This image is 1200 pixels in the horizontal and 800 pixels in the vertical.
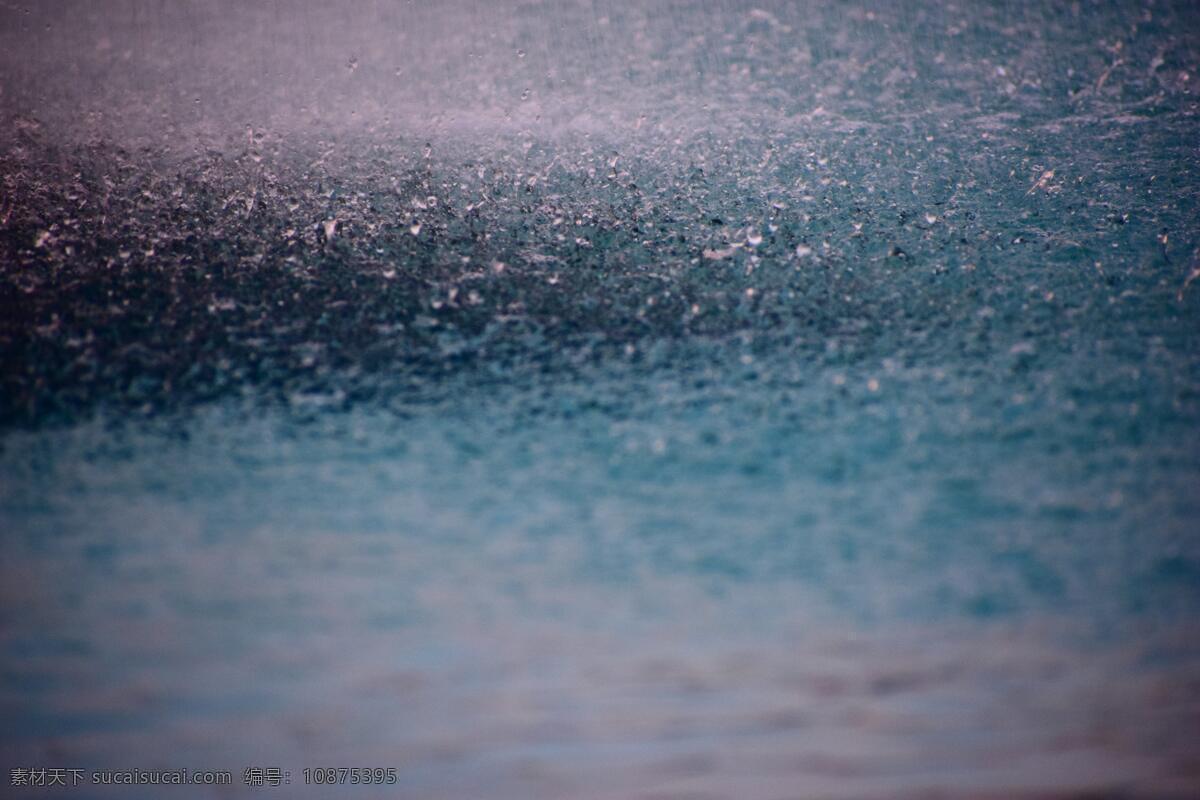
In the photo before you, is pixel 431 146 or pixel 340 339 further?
pixel 431 146

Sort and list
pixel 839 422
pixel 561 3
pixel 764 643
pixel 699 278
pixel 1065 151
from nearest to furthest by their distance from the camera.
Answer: pixel 764 643 < pixel 839 422 < pixel 699 278 < pixel 1065 151 < pixel 561 3

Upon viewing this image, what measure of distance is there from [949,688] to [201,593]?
2.82 ft

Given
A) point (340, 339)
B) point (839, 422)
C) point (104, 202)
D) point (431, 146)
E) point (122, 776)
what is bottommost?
point (122, 776)

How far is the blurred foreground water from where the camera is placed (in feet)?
3.43

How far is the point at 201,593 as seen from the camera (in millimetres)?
1173

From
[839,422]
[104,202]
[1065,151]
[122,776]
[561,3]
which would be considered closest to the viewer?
[122,776]

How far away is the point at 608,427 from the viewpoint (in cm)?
145

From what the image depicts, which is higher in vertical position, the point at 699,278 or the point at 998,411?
the point at 699,278

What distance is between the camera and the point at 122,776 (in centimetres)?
99

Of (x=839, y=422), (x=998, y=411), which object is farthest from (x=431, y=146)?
(x=998, y=411)

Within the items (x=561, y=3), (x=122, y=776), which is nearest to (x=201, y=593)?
(x=122, y=776)

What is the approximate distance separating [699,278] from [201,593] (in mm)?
1000

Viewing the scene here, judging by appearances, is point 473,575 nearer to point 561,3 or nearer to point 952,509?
point 952,509

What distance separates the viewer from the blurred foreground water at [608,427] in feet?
3.43
